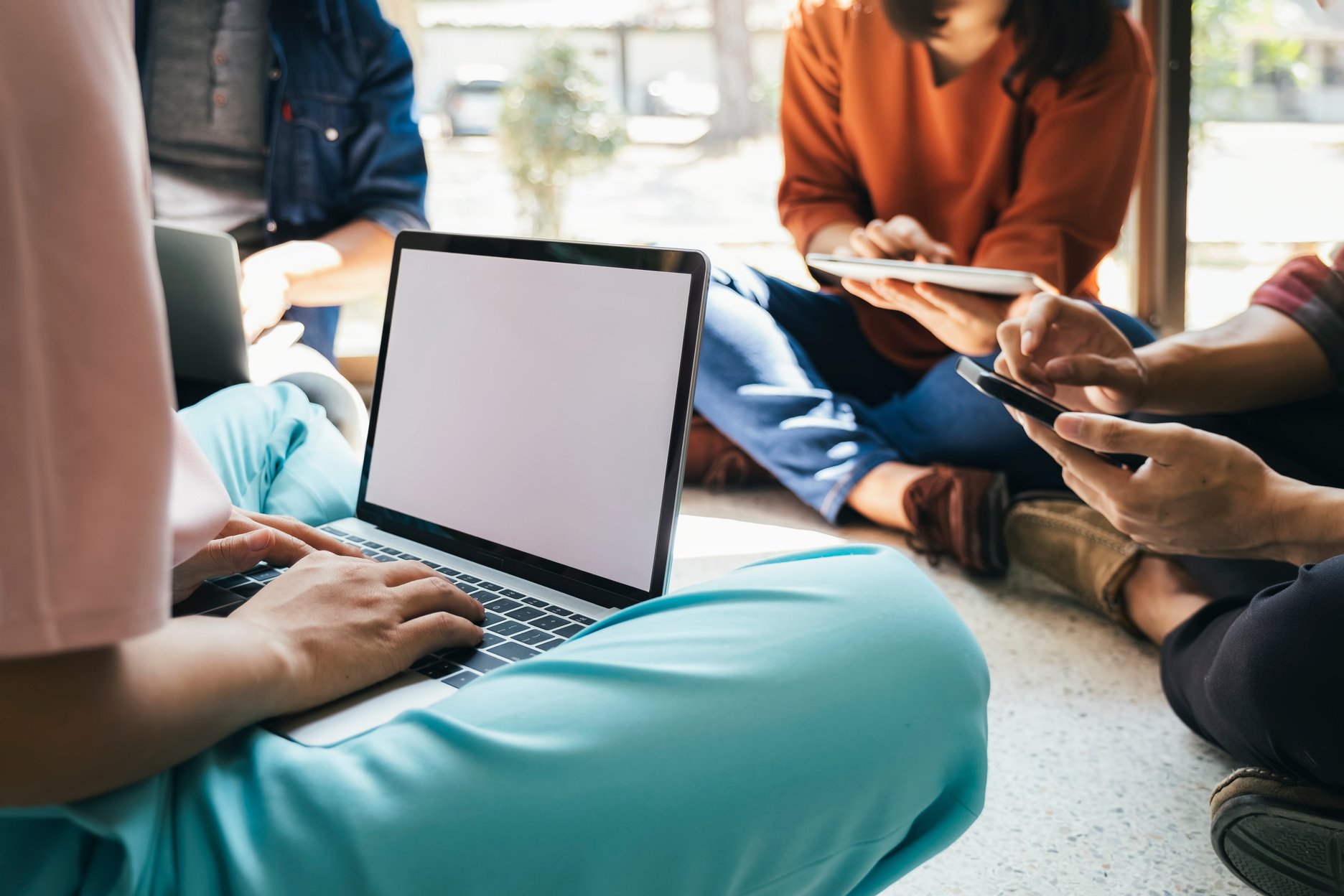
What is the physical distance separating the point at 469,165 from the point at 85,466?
98.9 inches

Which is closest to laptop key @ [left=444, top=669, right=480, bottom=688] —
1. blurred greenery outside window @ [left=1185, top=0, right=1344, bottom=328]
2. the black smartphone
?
the black smartphone

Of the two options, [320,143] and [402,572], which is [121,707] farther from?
[320,143]

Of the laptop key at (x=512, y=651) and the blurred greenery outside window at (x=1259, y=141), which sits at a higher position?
the blurred greenery outside window at (x=1259, y=141)

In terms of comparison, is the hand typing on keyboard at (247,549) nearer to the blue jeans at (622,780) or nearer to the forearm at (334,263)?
the blue jeans at (622,780)

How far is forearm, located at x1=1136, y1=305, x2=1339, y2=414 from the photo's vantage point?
1.11 m

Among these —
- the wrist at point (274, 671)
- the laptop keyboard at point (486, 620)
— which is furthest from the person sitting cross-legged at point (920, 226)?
the wrist at point (274, 671)

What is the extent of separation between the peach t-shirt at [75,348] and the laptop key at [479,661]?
288 mm

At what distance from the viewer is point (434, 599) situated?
0.66m

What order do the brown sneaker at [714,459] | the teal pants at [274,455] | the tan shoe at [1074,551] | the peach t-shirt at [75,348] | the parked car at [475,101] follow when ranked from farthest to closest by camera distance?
the parked car at [475,101] → the brown sneaker at [714,459] → the tan shoe at [1074,551] → the teal pants at [274,455] → the peach t-shirt at [75,348]

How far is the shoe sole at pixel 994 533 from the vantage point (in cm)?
148

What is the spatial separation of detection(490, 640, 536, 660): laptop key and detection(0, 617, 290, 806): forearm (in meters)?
0.19

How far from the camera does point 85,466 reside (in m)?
0.36

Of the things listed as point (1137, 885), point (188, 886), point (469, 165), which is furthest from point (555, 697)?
point (469, 165)

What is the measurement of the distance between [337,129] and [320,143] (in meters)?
0.04
